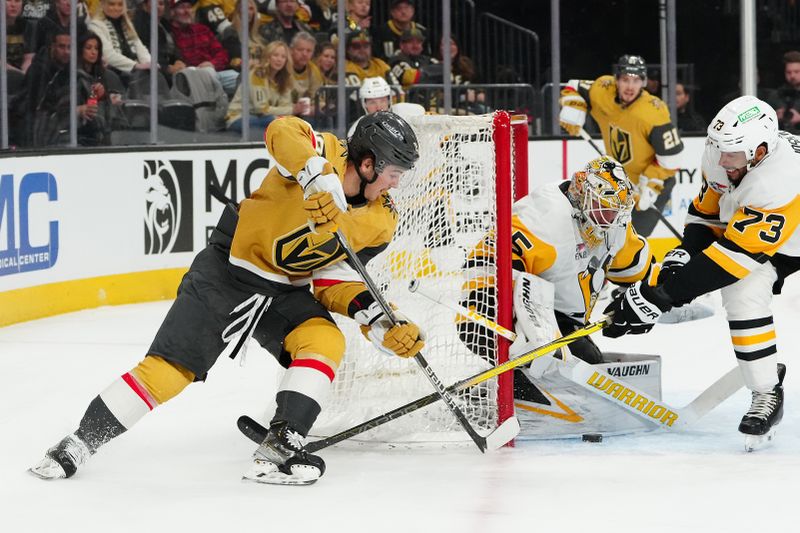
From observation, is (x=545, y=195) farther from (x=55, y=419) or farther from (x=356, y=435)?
(x=55, y=419)

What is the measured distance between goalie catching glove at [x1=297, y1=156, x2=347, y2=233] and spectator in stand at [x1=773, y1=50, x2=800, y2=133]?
585cm

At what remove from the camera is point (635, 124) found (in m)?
6.55

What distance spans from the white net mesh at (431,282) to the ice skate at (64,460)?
75cm

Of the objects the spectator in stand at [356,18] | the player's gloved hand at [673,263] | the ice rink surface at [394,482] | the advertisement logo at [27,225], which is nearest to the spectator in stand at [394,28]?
the spectator in stand at [356,18]

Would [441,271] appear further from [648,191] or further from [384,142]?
[648,191]

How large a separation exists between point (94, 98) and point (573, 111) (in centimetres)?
225

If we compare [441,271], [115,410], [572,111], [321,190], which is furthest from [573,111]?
[115,410]

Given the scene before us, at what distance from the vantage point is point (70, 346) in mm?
5234

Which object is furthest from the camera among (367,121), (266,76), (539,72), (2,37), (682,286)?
(539,72)

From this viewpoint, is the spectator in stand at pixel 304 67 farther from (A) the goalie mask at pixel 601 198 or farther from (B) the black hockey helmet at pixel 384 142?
(B) the black hockey helmet at pixel 384 142

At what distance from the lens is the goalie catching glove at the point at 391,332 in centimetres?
322

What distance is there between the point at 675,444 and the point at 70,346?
2560mm

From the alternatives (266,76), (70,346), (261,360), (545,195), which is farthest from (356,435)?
(266,76)

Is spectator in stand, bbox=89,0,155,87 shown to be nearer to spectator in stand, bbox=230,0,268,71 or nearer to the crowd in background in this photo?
the crowd in background
